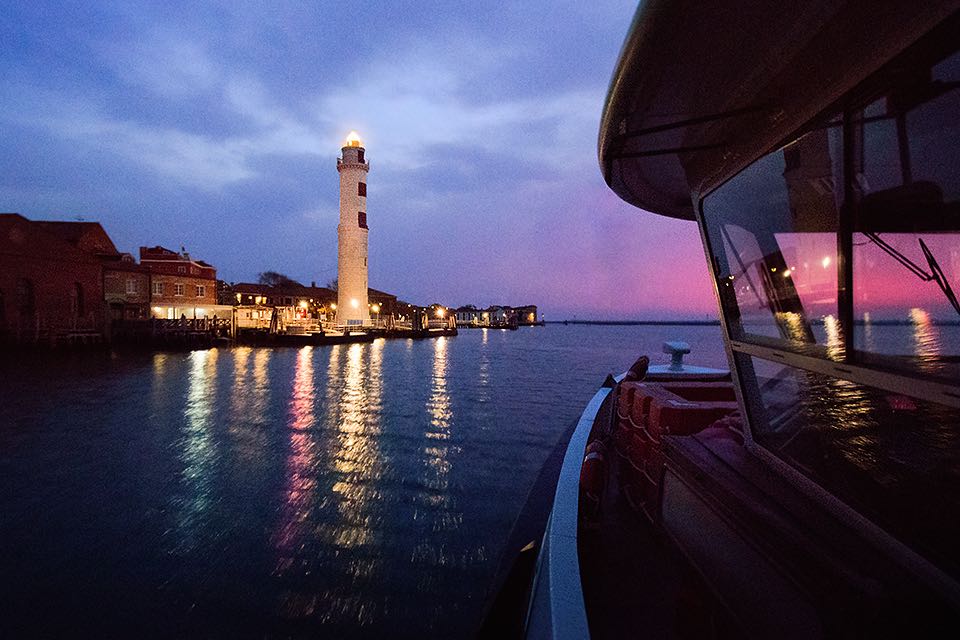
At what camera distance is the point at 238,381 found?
69.3ft

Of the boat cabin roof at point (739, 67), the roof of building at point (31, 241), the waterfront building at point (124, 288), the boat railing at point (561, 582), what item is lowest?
the boat railing at point (561, 582)

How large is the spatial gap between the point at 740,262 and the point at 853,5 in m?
1.58

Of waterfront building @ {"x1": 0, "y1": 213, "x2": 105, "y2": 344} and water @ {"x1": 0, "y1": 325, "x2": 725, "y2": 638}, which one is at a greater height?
waterfront building @ {"x1": 0, "y1": 213, "x2": 105, "y2": 344}

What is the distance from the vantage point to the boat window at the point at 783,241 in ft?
7.13

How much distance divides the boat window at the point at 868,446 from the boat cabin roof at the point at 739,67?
51.1 inches

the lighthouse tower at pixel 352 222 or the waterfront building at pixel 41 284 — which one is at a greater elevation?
the lighthouse tower at pixel 352 222

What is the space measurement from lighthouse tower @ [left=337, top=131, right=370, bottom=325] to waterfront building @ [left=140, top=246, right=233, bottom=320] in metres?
15.5

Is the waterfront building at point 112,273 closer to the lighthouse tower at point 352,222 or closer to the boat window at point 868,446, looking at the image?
the lighthouse tower at point 352,222

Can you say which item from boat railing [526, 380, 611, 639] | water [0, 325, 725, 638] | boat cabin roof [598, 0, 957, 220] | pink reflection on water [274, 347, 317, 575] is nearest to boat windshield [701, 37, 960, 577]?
boat cabin roof [598, 0, 957, 220]

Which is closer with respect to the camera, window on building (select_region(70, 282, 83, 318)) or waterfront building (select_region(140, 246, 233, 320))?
window on building (select_region(70, 282, 83, 318))

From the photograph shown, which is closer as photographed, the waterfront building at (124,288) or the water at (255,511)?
the water at (255,511)

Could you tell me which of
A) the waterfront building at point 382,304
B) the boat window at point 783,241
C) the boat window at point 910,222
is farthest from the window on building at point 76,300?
the boat window at point 910,222

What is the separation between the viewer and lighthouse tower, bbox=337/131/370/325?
4316cm

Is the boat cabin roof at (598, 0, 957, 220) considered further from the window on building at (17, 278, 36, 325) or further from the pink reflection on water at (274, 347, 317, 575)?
the window on building at (17, 278, 36, 325)
